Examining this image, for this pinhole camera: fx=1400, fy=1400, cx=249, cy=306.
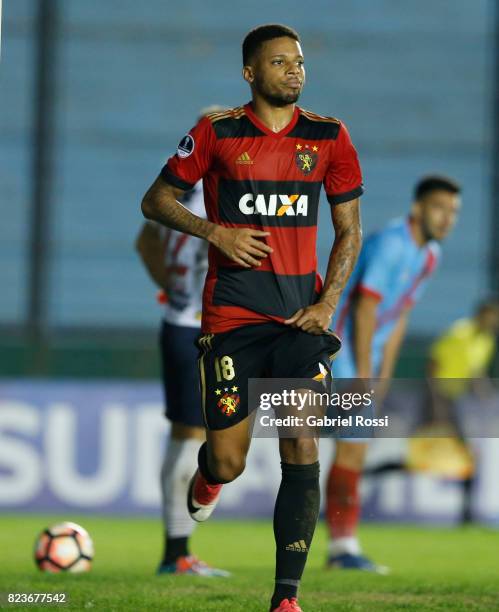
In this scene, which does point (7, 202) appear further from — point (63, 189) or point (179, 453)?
point (179, 453)

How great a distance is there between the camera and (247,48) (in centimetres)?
538

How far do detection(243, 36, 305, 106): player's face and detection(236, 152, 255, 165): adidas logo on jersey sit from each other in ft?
0.79

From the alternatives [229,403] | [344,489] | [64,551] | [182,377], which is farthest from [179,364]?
[229,403]

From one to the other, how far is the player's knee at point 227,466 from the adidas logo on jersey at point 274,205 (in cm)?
97

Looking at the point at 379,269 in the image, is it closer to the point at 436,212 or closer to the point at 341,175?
the point at 436,212

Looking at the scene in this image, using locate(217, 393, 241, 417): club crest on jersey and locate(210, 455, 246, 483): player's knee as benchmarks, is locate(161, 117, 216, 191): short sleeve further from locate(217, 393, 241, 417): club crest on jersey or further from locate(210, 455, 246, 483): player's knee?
locate(210, 455, 246, 483): player's knee

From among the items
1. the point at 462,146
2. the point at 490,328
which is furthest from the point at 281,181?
the point at 462,146

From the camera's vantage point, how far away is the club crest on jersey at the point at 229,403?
534 cm

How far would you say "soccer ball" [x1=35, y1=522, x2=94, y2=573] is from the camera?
7.15 m

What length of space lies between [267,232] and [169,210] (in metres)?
0.39

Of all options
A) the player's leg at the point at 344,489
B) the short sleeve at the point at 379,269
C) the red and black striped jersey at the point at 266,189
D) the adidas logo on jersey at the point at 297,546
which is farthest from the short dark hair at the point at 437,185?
the adidas logo on jersey at the point at 297,546

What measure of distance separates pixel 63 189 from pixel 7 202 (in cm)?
93

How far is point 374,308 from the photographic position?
27.4 feet

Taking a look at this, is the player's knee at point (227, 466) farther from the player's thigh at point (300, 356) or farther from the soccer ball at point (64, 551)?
the soccer ball at point (64, 551)
